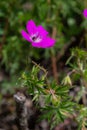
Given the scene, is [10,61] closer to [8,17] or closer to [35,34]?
[8,17]

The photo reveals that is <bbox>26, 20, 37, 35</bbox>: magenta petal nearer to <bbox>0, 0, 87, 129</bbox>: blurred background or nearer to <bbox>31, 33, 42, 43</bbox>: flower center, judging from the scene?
<bbox>31, 33, 42, 43</bbox>: flower center

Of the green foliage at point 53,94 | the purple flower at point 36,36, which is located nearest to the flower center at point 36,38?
the purple flower at point 36,36

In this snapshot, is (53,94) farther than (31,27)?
No

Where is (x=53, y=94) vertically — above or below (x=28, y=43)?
below

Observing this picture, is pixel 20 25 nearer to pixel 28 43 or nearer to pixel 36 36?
pixel 28 43

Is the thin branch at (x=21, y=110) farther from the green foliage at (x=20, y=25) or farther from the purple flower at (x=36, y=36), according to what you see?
the green foliage at (x=20, y=25)

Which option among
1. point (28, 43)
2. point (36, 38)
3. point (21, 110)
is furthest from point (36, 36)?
point (28, 43)

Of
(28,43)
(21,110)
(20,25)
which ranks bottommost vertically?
(21,110)

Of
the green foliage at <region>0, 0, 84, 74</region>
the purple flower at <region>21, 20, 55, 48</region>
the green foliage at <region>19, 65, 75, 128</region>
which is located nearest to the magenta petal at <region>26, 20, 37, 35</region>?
the purple flower at <region>21, 20, 55, 48</region>
